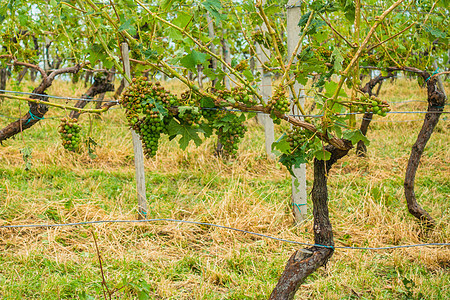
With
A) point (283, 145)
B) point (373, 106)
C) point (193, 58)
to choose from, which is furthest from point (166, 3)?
point (373, 106)

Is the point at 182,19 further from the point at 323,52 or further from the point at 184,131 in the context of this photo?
the point at 323,52

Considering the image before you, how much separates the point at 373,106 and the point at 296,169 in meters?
1.94

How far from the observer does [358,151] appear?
549 cm

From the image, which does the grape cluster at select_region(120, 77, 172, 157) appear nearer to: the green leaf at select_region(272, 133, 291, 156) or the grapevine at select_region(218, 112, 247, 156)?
the grapevine at select_region(218, 112, 247, 156)

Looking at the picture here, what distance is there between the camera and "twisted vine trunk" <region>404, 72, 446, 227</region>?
128 inches

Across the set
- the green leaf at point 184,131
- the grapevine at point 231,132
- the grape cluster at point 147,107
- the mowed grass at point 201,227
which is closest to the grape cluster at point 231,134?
the grapevine at point 231,132

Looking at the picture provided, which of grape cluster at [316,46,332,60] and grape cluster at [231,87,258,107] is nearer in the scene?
grape cluster at [231,87,258,107]

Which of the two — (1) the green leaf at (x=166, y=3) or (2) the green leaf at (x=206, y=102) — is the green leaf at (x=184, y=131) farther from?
(1) the green leaf at (x=166, y=3)

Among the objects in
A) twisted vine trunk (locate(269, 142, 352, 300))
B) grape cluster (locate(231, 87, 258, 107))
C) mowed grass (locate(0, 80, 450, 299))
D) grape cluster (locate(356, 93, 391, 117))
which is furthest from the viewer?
mowed grass (locate(0, 80, 450, 299))

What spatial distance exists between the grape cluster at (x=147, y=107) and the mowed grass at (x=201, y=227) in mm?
782

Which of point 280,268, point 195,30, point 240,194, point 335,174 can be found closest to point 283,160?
point 195,30

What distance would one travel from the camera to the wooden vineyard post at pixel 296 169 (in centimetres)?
327

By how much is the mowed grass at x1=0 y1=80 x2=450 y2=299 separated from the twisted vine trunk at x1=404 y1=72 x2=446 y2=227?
4.8 inches

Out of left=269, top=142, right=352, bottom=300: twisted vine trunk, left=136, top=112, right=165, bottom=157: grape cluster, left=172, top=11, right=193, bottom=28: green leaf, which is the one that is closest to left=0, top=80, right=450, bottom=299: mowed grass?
left=269, top=142, right=352, bottom=300: twisted vine trunk
